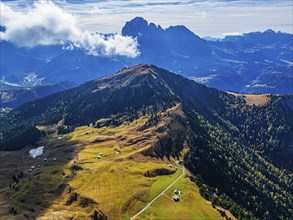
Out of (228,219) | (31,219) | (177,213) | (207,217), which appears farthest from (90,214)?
(228,219)

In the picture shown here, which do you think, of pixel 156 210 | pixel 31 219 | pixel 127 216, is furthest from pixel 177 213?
pixel 31 219

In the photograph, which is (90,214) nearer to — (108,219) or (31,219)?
(108,219)

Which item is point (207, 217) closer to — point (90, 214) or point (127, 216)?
point (127, 216)

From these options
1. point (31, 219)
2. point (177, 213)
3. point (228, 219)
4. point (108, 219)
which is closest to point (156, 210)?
point (177, 213)

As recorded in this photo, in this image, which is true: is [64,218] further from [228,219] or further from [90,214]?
[228,219]

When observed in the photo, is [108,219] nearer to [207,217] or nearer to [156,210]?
[156,210]

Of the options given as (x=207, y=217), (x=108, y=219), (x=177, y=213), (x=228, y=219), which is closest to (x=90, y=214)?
(x=108, y=219)

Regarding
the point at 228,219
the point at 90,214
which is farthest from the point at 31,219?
the point at 228,219
